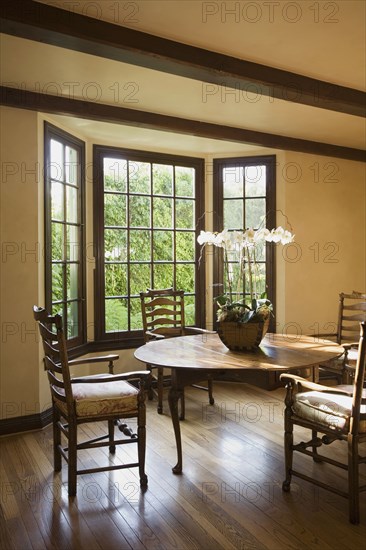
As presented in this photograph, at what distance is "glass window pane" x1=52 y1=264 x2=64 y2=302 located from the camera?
156 inches

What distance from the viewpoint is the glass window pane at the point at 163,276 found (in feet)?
16.4

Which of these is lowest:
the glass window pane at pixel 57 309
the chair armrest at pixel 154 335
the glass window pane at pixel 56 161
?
the chair armrest at pixel 154 335

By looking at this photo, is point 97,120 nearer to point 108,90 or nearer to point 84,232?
point 108,90

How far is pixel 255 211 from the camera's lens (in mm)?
5105

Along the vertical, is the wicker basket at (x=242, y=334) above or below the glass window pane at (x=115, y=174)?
below

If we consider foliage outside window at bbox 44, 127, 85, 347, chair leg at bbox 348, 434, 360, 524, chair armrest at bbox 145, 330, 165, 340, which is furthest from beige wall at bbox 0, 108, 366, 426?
chair leg at bbox 348, 434, 360, 524

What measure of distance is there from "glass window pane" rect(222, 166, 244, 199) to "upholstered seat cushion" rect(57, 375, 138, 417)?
9.70 feet

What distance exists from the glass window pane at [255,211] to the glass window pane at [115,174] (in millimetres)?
1359

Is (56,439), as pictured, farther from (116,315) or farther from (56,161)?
(56,161)

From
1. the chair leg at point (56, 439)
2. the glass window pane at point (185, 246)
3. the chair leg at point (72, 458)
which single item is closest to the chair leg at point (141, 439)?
the chair leg at point (72, 458)

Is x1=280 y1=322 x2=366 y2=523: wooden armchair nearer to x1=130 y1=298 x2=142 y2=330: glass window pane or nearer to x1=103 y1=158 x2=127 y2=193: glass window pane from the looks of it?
x1=130 y1=298 x2=142 y2=330: glass window pane

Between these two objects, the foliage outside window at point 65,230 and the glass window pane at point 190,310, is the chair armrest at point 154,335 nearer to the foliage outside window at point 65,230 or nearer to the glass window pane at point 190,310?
the foliage outside window at point 65,230

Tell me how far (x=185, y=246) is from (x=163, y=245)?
274mm

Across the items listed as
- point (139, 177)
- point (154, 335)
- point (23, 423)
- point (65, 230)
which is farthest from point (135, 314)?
point (23, 423)
